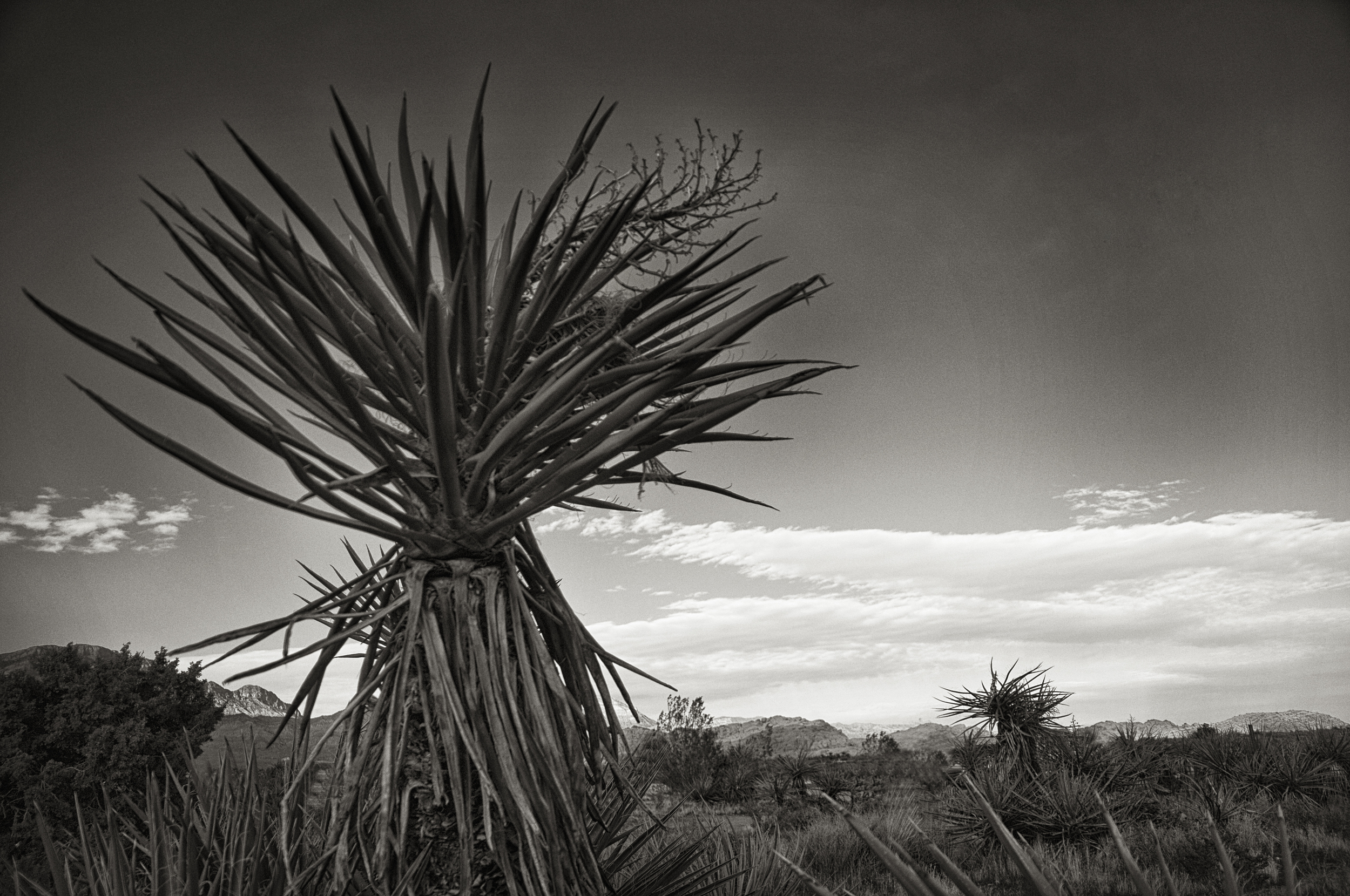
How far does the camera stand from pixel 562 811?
7.97 ft

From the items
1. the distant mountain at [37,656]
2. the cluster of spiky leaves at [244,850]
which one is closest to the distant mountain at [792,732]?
the distant mountain at [37,656]

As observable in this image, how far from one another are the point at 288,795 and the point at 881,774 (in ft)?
61.5

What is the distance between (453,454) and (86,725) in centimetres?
2110

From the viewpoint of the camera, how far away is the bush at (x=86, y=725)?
15.6 m

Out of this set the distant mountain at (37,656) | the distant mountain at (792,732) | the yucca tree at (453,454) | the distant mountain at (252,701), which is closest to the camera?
the yucca tree at (453,454)

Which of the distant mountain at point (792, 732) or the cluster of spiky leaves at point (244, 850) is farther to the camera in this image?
the distant mountain at point (792, 732)

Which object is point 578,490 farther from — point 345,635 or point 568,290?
point 345,635

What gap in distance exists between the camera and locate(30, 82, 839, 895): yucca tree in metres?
2.20

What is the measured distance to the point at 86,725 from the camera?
17531 millimetres

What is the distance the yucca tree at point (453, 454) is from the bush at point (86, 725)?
16457mm

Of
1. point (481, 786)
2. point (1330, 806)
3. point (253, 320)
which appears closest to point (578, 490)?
point (481, 786)

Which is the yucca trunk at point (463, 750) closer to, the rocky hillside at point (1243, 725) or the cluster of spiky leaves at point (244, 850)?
the cluster of spiky leaves at point (244, 850)

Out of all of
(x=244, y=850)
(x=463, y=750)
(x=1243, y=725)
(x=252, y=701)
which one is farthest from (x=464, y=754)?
(x=1243, y=725)

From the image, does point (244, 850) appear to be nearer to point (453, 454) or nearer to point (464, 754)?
point (464, 754)
